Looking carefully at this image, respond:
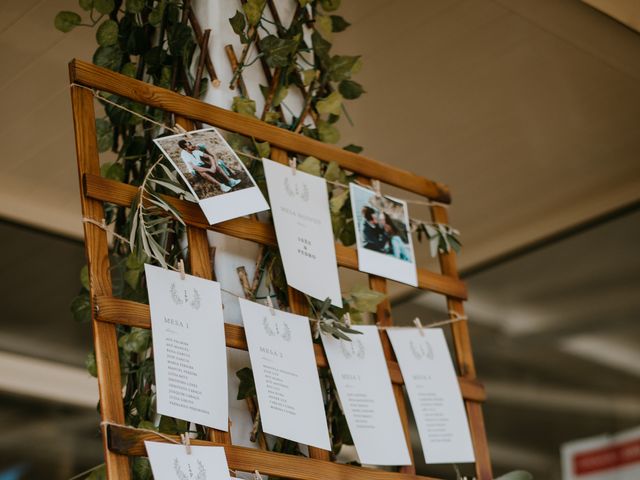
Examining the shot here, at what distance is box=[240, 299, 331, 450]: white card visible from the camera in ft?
5.09

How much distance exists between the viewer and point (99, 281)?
1.45m

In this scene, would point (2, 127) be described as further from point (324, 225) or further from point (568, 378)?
point (568, 378)

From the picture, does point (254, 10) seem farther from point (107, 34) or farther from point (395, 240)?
point (395, 240)

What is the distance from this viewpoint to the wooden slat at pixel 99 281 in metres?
1.38

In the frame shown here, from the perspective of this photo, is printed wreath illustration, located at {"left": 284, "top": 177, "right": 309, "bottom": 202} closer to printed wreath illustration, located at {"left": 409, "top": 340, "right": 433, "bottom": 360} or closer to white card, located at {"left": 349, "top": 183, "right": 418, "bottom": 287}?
white card, located at {"left": 349, "top": 183, "right": 418, "bottom": 287}

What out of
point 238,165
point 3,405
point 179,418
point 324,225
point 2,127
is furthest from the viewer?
point 3,405

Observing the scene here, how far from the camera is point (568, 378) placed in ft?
12.6

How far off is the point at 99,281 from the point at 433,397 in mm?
742

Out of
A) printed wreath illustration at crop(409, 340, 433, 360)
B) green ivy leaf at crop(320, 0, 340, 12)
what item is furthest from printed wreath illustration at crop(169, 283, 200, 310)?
green ivy leaf at crop(320, 0, 340, 12)

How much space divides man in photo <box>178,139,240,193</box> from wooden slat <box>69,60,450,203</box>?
0.09 meters

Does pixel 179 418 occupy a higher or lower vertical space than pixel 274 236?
lower

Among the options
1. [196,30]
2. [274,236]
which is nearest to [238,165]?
[274,236]

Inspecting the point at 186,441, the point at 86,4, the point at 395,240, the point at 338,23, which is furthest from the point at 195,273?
the point at 338,23

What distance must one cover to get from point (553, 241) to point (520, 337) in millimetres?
443
